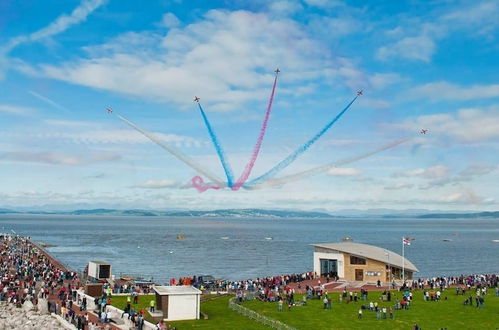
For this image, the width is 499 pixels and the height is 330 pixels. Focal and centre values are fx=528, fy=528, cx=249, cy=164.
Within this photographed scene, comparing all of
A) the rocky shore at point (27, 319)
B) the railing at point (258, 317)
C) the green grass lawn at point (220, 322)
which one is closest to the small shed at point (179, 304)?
the green grass lawn at point (220, 322)

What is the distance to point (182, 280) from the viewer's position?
54.9 m

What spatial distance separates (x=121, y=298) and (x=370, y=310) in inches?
845

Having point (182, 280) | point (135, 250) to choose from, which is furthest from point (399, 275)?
point (135, 250)

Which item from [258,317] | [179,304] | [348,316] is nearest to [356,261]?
[348,316]

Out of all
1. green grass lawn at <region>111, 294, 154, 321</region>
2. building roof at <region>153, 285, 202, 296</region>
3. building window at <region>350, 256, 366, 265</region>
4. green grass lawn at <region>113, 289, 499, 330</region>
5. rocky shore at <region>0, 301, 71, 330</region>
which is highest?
building window at <region>350, 256, 366, 265</region>

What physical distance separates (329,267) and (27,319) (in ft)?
116

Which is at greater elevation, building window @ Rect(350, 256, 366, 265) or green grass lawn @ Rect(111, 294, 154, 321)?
building window @ Rect(350, 256, 366, 265)

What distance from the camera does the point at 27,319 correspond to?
126 ft

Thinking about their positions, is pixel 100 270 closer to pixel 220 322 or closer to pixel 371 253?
pixel 220 322

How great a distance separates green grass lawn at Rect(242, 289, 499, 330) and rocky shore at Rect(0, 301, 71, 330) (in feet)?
50.2

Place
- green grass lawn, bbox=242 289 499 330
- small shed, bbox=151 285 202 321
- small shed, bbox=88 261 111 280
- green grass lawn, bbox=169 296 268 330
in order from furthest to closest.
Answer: small shed, bbox=88 261 111 280, small shed, bbox=151 285 202 321, green grass lawn, bbox=242 289 499 330, green grass lawn, bbox=169 296 268 330

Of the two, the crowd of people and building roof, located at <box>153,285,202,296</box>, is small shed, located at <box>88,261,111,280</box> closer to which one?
the crowd of people

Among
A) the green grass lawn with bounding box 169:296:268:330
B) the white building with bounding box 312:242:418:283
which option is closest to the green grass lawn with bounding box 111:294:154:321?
the green grass lawn with bounding box 169:296:268:330

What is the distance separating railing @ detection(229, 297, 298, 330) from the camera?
1376 inches
